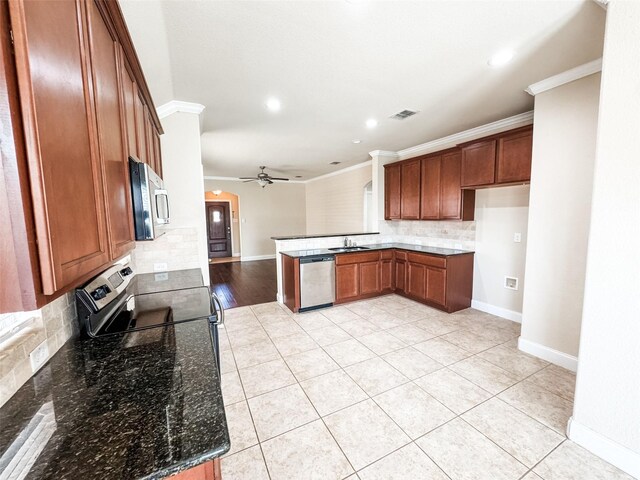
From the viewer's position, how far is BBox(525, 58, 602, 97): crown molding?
2221 millimetres

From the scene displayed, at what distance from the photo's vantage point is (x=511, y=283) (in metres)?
3.60

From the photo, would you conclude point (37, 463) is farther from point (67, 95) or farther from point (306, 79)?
point (306, 79)

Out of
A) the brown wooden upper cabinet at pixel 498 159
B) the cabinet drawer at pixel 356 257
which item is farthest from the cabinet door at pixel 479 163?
the cabinet drawer at pixel 356 257

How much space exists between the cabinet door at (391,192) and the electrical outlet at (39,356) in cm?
464

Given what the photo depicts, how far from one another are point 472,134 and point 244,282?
505 centimetres

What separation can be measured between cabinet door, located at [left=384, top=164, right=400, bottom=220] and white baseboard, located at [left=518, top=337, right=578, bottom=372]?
2677mm

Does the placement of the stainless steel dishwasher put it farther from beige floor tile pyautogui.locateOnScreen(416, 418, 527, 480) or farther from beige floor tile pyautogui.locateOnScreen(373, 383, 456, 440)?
beige floor tile pyautogui.locateOnScreen(416, 418, 527, 480)

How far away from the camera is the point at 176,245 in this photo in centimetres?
301

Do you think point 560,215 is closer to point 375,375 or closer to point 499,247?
point 499,247

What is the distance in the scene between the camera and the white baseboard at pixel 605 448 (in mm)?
1508

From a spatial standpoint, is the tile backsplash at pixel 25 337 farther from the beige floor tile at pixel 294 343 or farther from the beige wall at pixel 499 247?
the beige wall at pixel 499 247

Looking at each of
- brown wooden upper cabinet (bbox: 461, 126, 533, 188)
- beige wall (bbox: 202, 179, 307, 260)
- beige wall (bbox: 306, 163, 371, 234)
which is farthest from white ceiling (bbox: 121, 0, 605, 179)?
beige wall (bbox: 202, 179, 307, 260)

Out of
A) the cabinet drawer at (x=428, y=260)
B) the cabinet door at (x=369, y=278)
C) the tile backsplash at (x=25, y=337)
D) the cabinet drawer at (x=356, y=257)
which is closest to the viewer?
the tile backsplash at (x=25, y=337)

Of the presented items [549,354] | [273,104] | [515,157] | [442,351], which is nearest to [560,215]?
[515,157]
